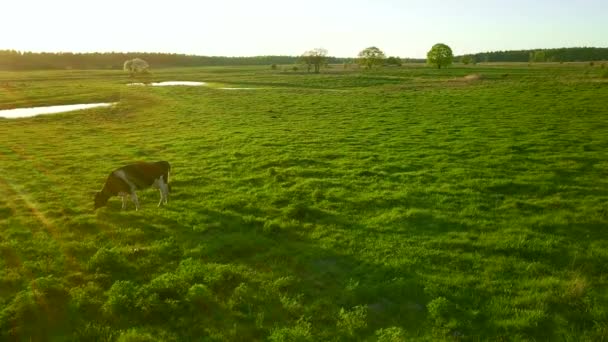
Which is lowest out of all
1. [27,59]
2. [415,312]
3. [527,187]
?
[415,312]

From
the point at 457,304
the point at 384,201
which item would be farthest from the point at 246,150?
the point at 457,304

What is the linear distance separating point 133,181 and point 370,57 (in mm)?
131669

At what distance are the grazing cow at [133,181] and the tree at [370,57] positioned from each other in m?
128

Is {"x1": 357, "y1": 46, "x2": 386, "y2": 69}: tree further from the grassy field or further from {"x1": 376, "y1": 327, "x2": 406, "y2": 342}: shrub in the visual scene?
{"x1": 376, "y1": 327, "x2": 406, "y2": 342}: shrub

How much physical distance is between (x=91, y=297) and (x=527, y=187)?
15045 millimetres

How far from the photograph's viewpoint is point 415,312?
927cm

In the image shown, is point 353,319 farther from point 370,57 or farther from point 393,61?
point 393,61

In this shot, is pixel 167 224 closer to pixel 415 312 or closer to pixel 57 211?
pixel 57 211

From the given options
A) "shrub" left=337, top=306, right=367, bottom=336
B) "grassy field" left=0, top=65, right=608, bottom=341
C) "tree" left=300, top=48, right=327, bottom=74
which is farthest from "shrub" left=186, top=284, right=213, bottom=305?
"tree" left=300, top=48, right=327, bottom=74

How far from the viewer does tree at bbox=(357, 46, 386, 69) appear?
453 feet

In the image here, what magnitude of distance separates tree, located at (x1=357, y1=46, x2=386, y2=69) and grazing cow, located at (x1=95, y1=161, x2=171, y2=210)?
12836 cm

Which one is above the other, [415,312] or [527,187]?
[527,187]

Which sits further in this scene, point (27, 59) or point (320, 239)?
point (27, 59)

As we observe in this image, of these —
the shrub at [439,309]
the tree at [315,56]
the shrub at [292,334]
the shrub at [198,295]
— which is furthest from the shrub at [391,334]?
the tree at [315,56]
